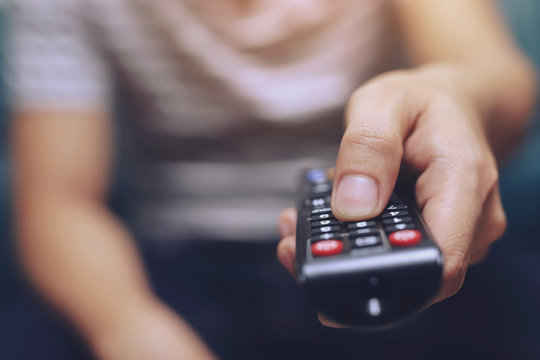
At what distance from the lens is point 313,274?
9.0 inches

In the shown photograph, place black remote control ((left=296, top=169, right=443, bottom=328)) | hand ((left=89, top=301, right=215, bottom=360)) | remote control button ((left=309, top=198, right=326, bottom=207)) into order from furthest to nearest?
1. hand ((left=89, top=301, right=215, bottom=360))
2. remote control button ((left=309, top=198, right=326, bottom=207))
3. black remote control ((left=296, top=169, right=443, bottom=328))

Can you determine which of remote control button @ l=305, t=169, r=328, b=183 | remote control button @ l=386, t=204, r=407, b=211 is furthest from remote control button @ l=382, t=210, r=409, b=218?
remote control button @ l=305, t=169, r=328, b=183

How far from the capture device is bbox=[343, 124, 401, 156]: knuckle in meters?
0.27

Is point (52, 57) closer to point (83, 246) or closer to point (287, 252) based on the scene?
point (83, 246)

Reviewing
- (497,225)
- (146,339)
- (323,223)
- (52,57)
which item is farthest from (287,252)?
(52,57)

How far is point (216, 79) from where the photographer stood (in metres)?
0.57

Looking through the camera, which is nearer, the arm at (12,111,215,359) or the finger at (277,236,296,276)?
the finger at (277,236,296,276)

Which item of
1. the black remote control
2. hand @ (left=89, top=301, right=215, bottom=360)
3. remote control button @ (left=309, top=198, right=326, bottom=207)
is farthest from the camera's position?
hand @ (left=89, top=301, right=215, bottom=360)

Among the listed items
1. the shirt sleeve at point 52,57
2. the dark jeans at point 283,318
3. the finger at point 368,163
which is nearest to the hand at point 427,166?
the finger at point 368,163

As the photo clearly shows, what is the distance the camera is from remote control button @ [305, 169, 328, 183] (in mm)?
396

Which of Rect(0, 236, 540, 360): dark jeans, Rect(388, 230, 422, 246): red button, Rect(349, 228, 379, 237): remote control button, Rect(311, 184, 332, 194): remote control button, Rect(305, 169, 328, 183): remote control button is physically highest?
Rect(388, 230, 422, 246): red button

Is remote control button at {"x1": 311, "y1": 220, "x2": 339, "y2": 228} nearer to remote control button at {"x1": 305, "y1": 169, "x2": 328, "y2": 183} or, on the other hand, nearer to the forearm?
remote control button at {"x1": 305, "y1": 169, "x2": 328, "y2": 183}

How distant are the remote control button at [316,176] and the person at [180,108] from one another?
166 mm

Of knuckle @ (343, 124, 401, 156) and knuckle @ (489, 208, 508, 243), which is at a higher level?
knuckle @ (343, 124, 401, 156)
